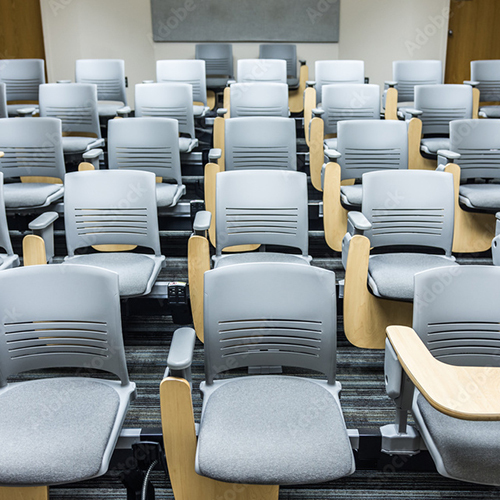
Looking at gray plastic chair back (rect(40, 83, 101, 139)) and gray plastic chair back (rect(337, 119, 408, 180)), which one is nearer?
gray plastic chair back (rect(337, 119, 408, 180))

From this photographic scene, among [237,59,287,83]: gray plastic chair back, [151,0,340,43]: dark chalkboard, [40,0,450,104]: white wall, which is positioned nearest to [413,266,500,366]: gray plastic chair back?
[237,59,287,83]: gray plastic chair back

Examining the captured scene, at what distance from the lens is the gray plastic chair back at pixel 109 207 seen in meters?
2.51

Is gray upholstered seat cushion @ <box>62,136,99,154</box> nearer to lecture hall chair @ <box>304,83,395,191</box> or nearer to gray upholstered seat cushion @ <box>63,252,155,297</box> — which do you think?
gray upholstered seat cushion @ <box>63,252,155,297</box>

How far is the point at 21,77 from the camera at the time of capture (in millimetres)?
5016

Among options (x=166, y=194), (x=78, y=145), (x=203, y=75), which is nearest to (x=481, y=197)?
(x=166, y=194)

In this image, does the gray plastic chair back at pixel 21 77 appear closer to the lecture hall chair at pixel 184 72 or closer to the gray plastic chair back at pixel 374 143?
the lecture hall chair at pixel 184 72

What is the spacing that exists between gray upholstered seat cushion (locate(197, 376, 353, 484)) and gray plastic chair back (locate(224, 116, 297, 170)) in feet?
5.78

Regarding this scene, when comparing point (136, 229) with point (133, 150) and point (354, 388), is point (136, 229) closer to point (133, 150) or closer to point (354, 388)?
point (133, 150)

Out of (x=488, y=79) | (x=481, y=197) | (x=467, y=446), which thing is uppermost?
(x=488, y=79)

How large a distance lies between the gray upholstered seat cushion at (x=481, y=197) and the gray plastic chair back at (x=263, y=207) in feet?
3.46

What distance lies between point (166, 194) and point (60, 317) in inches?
56.9

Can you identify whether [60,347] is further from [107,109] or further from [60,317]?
[107,109]

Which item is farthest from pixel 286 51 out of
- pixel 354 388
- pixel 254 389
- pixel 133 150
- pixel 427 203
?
pixel 254 389

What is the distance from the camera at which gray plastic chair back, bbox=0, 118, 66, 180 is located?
315cm
